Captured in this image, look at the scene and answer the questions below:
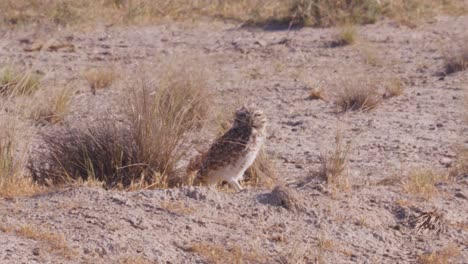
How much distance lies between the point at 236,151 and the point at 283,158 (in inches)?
72.4

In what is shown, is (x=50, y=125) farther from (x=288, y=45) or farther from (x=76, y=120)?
(x=288, y=45)

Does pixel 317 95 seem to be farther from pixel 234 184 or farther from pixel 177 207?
pixel 177 207

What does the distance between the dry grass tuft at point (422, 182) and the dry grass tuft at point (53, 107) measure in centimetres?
400

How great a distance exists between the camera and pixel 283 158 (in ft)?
33.1

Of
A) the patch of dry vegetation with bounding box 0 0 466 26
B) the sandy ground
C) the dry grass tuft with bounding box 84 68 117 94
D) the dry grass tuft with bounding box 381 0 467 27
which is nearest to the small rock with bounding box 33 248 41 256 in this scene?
the sandy ground

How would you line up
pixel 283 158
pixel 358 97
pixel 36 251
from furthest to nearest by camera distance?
pixel 358 97, pixel 283 158, pixel 36 251

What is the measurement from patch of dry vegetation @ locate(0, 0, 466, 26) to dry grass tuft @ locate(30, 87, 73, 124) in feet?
21.1

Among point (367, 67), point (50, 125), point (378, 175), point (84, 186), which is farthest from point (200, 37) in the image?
point (84, 186)

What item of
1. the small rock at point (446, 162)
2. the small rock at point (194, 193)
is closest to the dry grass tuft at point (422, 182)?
the small rock at point (446, 162)

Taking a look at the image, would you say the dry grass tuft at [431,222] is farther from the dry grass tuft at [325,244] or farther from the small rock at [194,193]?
the small rock at [194,193]

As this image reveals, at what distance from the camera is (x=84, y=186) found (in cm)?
773

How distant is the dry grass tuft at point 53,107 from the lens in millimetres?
11023

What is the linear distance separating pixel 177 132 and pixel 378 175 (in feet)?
6.43

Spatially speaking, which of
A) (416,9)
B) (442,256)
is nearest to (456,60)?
(416,9)
